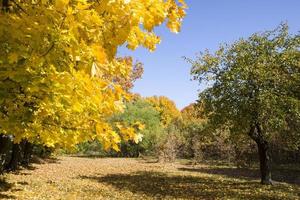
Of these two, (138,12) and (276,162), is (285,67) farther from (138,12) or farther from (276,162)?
(276,162)

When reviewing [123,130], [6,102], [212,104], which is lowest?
[123,130]

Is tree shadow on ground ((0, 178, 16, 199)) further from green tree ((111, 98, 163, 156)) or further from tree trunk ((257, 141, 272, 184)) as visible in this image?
green tree ((111, 98, 163, 156))

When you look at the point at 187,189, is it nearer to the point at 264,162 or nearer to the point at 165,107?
the point at 264,162

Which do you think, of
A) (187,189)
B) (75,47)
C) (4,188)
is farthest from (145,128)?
(75,47)

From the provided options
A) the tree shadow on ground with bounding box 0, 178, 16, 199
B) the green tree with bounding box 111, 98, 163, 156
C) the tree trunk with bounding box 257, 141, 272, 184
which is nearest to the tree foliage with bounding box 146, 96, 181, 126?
the green tree with bounding box 111, 98, 163, 156

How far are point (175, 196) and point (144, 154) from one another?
53.3 meters

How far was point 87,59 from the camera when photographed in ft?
13.3

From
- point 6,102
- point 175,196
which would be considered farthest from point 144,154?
point 6,102

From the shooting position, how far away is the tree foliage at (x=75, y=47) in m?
3.72

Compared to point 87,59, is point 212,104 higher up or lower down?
higher up

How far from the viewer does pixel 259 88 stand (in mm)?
23781

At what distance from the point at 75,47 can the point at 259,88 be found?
21.4 meters

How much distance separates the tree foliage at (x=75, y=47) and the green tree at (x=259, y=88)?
60.6 ft

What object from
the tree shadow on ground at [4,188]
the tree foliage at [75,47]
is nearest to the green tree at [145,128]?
the tree shadow on ground at [4,188]
